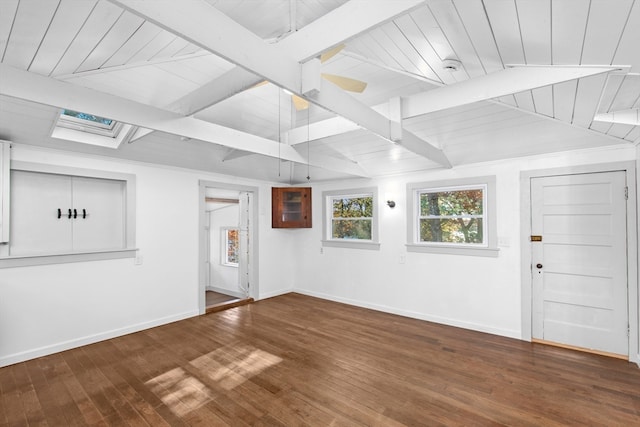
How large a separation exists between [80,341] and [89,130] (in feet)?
8.13

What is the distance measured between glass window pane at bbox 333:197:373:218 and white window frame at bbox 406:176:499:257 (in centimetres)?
86

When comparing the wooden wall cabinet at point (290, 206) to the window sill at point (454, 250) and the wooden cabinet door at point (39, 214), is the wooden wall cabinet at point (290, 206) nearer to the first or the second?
the window sill at point (454, 250)

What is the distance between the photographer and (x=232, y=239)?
6.77 meters

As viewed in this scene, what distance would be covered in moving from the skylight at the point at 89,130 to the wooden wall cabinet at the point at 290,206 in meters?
2.24

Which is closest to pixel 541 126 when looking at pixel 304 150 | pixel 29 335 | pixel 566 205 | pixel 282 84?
pixel 566 205

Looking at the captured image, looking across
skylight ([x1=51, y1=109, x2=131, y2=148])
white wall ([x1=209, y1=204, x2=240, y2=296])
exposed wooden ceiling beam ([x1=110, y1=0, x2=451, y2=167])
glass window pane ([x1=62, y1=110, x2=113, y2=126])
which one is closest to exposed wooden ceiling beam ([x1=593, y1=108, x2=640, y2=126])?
exposed wooden ceiling beam ([x1=110, y1=0, x2=451, y2=167])

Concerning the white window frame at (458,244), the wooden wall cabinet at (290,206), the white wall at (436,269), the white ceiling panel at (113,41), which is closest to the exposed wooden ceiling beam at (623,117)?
the white wall at (436,269)

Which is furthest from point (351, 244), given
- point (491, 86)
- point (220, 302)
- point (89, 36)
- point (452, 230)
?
point (89, 36)

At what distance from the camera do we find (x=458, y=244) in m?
4.29

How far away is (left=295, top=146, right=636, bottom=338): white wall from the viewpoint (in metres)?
3.83

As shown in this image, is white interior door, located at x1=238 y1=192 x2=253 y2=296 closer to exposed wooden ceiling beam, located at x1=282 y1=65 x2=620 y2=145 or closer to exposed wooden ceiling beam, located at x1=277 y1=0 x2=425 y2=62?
exposed wooden ceiling beam, located at x1=282 y1=65 x2=620 y2=145

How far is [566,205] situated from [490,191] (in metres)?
0.82

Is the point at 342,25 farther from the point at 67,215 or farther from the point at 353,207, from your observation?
the point at 353,207

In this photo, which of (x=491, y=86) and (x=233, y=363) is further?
(x=233, y=363)
